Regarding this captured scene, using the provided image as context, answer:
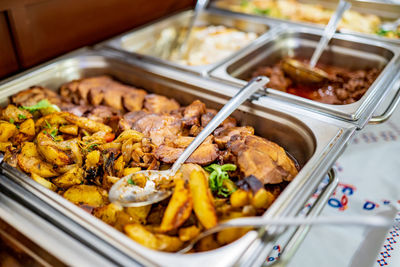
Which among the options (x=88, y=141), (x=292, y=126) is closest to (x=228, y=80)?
(x=292, y=126)

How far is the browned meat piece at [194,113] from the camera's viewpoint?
5.78 feet

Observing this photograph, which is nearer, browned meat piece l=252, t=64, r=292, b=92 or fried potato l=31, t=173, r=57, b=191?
fried potato l=31, t=173, r=57, b=191

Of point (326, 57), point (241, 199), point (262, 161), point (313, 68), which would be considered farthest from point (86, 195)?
point (326, 57)

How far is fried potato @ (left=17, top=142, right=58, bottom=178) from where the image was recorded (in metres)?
1.41

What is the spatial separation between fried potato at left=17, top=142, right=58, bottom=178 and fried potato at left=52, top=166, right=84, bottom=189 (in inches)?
1.8

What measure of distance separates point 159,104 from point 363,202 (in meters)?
1.33

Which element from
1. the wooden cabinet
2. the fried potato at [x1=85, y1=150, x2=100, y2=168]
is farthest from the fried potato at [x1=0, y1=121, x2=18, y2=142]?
the wooden cabinet

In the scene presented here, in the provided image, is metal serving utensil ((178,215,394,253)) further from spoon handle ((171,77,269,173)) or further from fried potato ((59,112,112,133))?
fried potato ((59,112,112,133))

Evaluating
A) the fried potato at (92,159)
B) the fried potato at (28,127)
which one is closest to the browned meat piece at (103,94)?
the fried potato at (28,127)

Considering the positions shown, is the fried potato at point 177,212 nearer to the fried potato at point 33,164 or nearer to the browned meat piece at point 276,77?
the fried potato at point 33,164

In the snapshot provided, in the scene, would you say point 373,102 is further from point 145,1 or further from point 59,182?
point 145,1

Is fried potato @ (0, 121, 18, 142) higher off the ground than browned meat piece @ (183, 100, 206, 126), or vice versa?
browned meat piece @ (183, 100, 206, 126)

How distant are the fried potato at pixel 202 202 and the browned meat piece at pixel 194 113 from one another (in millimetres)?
553

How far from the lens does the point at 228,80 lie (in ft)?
6.47
